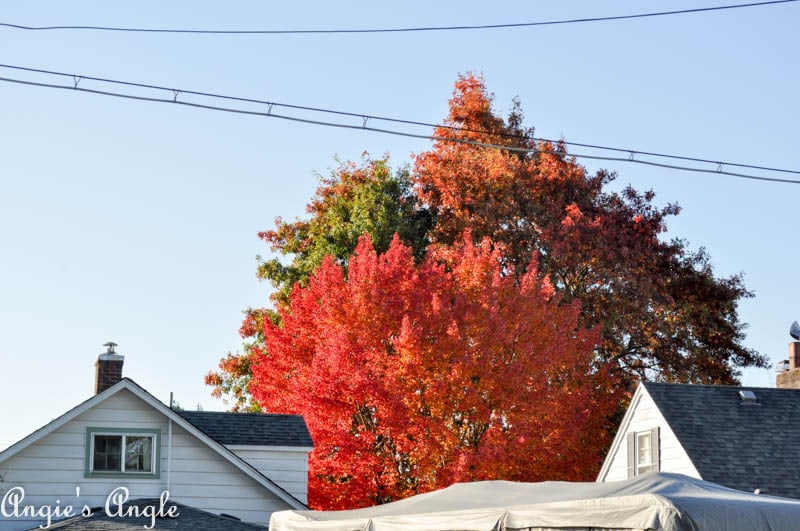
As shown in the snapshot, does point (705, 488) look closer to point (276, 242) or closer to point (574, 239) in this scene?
point (574, 239)

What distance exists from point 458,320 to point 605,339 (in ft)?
27.5

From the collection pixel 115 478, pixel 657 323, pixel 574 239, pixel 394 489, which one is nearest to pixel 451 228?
pixel 574 239

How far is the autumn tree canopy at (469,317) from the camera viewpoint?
110 ft

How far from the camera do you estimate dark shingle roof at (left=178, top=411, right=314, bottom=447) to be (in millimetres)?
27797

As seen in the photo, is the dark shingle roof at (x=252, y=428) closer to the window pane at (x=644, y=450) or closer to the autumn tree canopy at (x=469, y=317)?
the autumn tree canopy at (x=469, y=317)

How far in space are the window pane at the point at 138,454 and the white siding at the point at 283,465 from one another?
2.26m

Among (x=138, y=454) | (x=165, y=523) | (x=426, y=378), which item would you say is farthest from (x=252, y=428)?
(x=426, y=378)

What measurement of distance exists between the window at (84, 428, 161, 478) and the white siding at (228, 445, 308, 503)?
225 cm

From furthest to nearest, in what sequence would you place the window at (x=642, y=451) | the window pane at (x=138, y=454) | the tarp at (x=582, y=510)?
the window at (x=642, y=451) → the window pane at (x=138, y=454) → the tarp at (x=582, y=510)

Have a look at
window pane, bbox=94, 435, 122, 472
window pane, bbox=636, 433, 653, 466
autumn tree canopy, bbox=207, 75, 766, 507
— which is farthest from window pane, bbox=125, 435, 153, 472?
window pane, bbox=636, 433, 653, 466

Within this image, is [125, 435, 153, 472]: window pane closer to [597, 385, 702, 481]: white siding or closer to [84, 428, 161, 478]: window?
[84, 428, 161, 478]: window

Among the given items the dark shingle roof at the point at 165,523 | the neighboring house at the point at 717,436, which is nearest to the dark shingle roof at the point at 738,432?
the neighboring house at the point at 717,436

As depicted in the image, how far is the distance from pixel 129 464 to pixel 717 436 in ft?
43.1

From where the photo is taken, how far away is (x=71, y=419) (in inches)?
A: 1015
